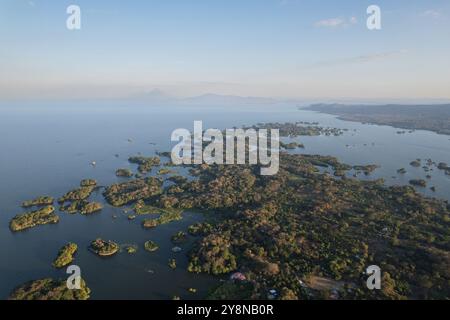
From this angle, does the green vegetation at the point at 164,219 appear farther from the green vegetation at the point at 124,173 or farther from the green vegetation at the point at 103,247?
the green vegetation at the point at 124,173

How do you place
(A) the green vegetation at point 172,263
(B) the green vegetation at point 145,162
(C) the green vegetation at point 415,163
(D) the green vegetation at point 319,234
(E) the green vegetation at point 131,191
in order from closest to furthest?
(D) the green vegetation at point 319,234 < (A) the green vegetation at point 172,263 < (E) the green vegetation at point 131,191 < (B) the green vegetation at point 145,162 < (C) the green vegetation at point 415,163

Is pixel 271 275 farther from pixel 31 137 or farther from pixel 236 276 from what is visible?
pixel 31 137

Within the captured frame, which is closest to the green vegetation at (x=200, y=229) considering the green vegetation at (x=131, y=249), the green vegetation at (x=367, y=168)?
the green vegetation at (x=131, y=249)

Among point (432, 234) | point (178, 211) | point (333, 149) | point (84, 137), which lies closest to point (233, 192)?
point (178, 211)

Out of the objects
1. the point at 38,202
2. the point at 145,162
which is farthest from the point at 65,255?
the point at 145,162

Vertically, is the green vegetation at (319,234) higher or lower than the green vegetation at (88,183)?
lower

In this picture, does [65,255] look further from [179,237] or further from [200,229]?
[200,229]

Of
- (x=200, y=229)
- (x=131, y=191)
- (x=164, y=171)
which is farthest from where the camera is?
(x=164, y=171)
